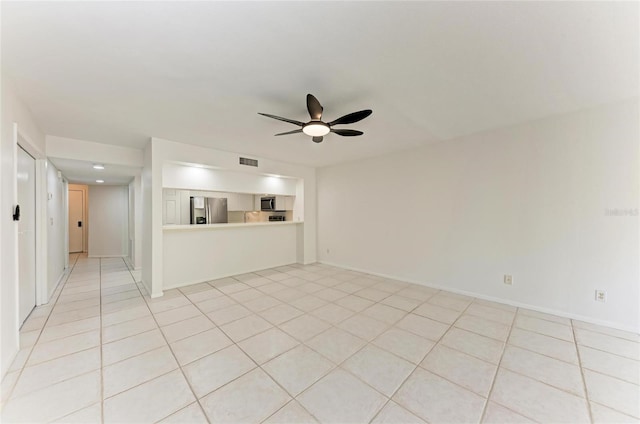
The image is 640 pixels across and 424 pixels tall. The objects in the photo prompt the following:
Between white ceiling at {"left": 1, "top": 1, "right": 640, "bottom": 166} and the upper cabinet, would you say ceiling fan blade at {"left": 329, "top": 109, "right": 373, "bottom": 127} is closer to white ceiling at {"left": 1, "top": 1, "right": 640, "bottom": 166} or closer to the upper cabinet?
white ceiling at {"left": 1, "top": 1, "right": 640, "bottom": 166}

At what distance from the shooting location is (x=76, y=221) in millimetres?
7340

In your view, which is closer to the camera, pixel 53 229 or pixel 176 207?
pixel 53 229

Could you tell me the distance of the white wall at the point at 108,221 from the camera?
6.78 meters

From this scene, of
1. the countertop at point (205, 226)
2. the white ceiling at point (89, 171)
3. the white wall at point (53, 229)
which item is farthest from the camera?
the white ceiling at point (89, 171)

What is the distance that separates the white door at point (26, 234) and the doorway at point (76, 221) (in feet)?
17.9

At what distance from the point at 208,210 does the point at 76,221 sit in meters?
5.33

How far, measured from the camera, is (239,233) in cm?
500

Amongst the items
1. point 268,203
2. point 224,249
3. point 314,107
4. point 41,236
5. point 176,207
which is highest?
point 314,107

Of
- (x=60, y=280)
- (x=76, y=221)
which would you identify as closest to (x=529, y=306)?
(x=60, y=280)

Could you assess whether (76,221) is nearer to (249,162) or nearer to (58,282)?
(58,282)

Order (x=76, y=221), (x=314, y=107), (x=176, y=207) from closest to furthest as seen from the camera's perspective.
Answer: (x=314, y=107) → (x=176, y=207) → (x=76, y=221)

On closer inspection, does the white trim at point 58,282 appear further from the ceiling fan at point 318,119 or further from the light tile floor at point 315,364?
the ceiling fan at point 318,119

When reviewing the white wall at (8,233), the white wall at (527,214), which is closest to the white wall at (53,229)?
the white wall at (8,233)

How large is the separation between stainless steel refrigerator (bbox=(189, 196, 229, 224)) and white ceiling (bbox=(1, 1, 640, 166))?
2434mm
